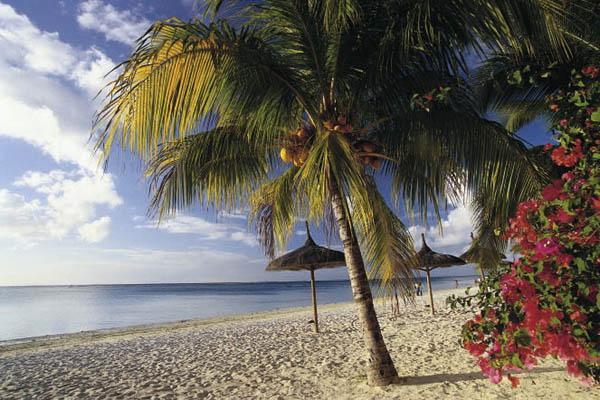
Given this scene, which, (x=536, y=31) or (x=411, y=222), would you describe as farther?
(x=411, y=222)

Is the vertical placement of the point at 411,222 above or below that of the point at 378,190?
below

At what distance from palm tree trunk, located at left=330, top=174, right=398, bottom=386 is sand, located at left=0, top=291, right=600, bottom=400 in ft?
0.51

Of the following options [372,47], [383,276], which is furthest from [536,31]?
[383,276]

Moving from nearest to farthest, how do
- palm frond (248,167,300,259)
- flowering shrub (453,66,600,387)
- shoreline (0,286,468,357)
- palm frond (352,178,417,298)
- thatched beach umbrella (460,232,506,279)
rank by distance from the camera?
flowering shrub (453,66,600,387) → palm frond (352,178,417,298) → palm frond (248,167,300,259) → thatched beach umbrella (460,232,506,279) → shoreline (0,286,468,357)

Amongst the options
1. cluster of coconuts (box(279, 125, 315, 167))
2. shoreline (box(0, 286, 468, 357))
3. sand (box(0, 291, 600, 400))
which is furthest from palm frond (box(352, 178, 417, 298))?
shoreline (box(0, 286, 468, 357))

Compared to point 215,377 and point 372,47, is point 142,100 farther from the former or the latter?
point 215,377

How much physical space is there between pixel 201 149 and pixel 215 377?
338 cm

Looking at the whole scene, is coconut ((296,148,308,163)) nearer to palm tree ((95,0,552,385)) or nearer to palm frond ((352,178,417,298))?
palm tree ((95,0,552,385))

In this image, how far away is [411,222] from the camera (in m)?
4.40

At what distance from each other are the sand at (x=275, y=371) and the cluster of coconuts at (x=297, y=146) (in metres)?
2.61

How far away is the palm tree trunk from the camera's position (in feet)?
12.2

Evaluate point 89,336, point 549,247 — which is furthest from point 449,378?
point 89,336

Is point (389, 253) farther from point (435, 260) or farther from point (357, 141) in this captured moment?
point (435, 260)

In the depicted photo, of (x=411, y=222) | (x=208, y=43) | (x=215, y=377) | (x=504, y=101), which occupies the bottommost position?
(x=215, y=377)
